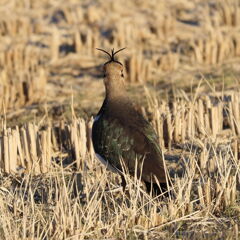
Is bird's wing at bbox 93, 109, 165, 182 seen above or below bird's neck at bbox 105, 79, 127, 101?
below

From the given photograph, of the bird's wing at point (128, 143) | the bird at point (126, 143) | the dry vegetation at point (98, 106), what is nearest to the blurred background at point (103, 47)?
the dry vegetation at point (98, 106)

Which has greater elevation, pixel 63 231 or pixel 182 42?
pixel 182 42

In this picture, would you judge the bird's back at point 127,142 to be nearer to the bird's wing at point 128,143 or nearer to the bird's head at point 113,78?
the bird's wing at point 128,143

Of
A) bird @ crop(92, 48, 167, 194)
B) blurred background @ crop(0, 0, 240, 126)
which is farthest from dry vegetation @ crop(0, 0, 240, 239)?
bird @ crop(92, 48, 167, 194)

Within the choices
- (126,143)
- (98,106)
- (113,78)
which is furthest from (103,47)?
(126,143)

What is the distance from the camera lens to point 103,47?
1406cm

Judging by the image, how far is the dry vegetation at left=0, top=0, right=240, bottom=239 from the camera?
6.06 m

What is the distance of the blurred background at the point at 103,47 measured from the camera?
11.5 meters

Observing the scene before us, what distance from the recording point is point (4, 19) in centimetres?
1538

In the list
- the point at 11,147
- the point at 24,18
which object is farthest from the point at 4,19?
the point at 11,147

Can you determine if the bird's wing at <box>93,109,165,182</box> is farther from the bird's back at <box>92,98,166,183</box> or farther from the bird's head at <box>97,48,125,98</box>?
the bird's head at <box>97,48,125,98</box>

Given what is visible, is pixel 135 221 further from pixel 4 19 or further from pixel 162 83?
pixel 4 19

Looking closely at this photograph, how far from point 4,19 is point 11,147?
748cm

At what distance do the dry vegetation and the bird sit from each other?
13 cm
